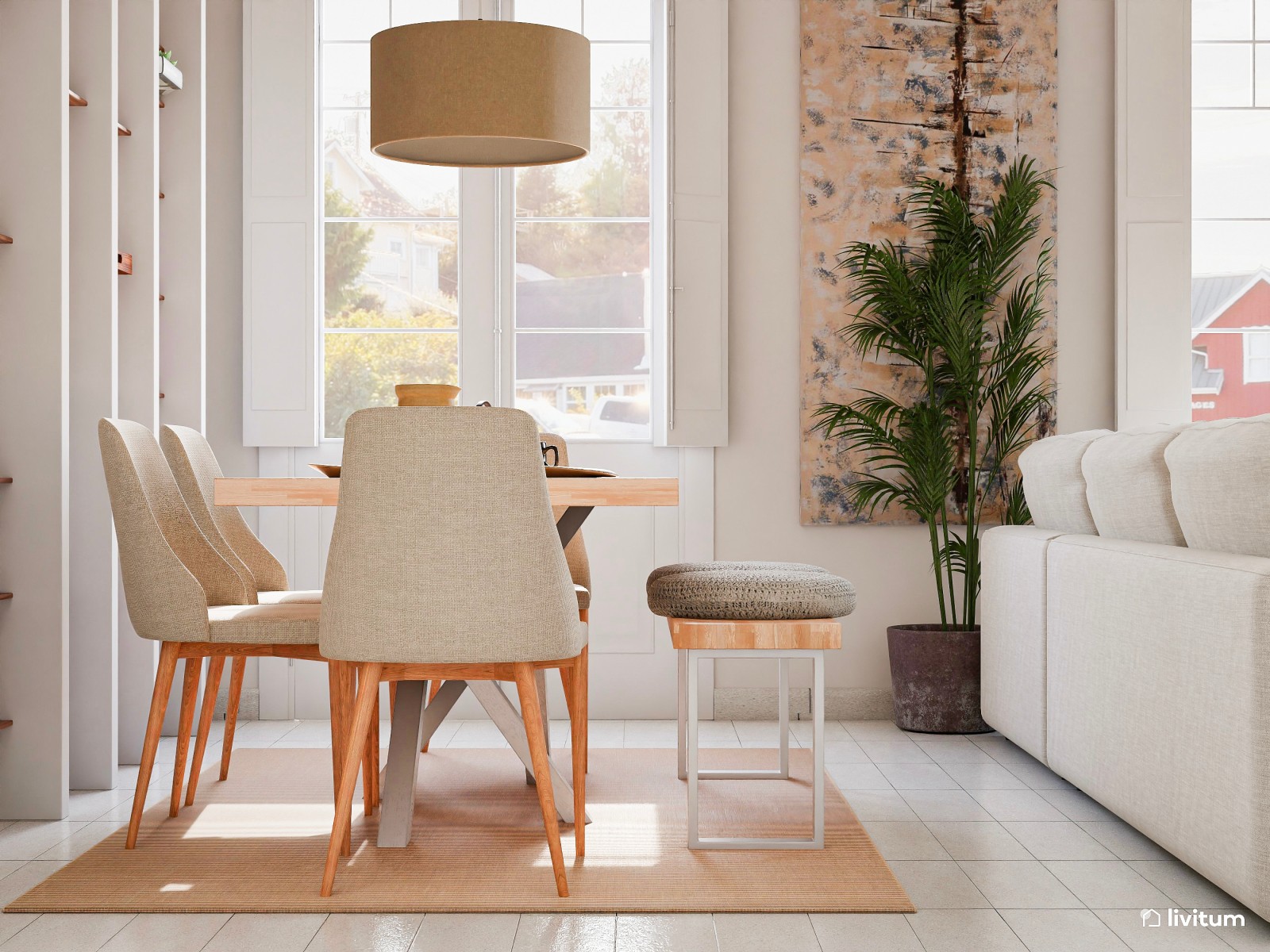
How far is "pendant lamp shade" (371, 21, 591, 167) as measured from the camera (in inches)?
98.8

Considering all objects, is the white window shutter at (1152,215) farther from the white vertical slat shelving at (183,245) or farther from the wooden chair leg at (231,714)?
the white vertical slat shelving at (183,245)

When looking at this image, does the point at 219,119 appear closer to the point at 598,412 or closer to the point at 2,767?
the point at 598,412

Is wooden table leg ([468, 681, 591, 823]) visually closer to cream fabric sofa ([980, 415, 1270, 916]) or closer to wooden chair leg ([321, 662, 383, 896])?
wooden chair leg ([321, 662, 383, 896])

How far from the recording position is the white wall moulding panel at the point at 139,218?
3.37m

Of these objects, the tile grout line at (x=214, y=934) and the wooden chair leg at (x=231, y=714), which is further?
the wooden chair leg at (x=231, y=714)

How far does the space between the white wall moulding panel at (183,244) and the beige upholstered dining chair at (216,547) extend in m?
0.61

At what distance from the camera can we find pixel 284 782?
3.11m

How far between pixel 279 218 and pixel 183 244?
43 cm

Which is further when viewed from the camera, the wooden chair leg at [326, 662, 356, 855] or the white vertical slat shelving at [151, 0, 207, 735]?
the white vertical slat shelving at [151, 0, 207, 735]

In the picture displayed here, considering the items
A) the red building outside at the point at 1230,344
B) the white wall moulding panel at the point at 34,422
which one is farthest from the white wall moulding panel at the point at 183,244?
the red building outside at the point at 1230,344

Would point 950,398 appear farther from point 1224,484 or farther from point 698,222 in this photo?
point 1224,484

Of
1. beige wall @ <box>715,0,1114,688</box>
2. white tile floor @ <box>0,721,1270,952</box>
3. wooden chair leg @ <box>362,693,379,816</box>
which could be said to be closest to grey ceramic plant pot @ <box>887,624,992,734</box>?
beige wall @ <box>715,0,1114,688</box>

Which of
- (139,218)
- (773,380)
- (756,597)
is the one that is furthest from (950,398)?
(139,218)

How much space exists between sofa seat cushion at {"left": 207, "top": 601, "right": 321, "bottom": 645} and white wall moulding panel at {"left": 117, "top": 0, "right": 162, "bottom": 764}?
100cm
